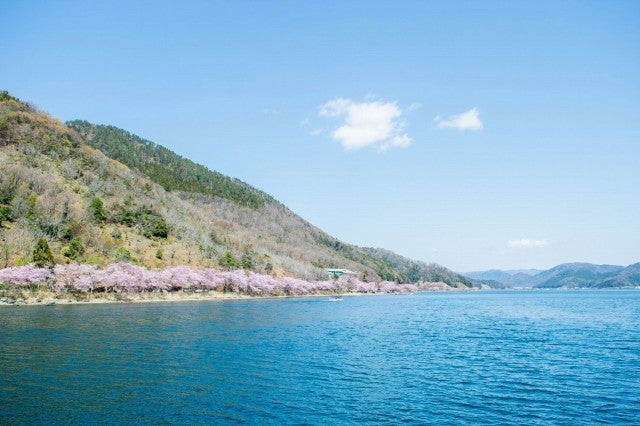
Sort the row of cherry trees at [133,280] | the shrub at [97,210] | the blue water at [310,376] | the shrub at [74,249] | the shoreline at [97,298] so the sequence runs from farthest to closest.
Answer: the shrub at [97,210] → the shrub at [74,249] → the row of cherry trees at [133,280] → the shoreline at [97,298] → the blue water at [310,376]

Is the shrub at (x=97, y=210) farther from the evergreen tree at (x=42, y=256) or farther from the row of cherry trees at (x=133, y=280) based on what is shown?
the evergreen tree at (x=42, y=256)

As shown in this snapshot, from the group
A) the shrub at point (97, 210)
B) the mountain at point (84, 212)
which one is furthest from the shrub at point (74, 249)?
the shrub at point (97, 210)

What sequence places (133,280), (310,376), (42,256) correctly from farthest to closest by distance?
1. (133,280)
2. (42,256)
3. (310,376)

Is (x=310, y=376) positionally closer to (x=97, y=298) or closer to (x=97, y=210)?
(x=97, y=298)

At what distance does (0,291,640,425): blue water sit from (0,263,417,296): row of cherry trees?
120 feet

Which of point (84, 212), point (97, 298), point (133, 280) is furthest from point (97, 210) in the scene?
point (97, 298)

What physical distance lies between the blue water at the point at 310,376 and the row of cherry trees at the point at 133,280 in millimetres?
36479

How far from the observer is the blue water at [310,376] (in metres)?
20.4

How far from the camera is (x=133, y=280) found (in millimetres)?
91562

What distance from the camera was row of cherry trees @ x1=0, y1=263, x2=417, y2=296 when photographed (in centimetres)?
7906

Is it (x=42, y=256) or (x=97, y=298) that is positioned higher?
(x=42, y=256)

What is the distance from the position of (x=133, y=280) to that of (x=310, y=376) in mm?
74666

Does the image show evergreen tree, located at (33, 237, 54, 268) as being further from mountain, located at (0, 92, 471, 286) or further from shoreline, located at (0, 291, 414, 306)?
shoreline, located at (0, 291, 414, 306)

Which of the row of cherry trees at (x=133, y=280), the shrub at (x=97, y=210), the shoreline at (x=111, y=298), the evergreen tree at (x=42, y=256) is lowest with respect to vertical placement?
the shoreline at (x=111, y=298)
